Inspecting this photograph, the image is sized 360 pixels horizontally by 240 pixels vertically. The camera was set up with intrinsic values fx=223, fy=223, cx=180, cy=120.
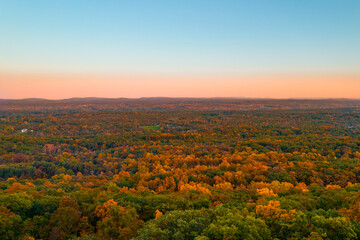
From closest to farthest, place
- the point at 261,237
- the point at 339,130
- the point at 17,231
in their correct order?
the point at 261,237
the point at 17,231
the point at 339,130

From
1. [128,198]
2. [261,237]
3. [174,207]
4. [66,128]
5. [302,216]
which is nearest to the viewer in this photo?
[261,237]

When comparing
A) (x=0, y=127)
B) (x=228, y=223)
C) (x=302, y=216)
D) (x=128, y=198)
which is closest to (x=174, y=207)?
(x=128, y=198)

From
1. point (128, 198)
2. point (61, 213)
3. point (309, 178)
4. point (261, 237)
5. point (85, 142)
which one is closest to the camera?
point (261, 237)

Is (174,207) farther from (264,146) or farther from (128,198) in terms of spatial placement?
(264,146)

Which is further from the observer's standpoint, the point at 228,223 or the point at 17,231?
the point at 17,231

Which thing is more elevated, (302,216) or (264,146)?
(302,216)

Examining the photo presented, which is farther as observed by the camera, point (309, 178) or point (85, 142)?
point (85, 142)


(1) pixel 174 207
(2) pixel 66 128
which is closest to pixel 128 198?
(1) pixel 174 207

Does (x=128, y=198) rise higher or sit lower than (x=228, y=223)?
lower

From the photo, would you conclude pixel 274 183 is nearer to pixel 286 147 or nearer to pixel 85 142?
pixel 286 147
